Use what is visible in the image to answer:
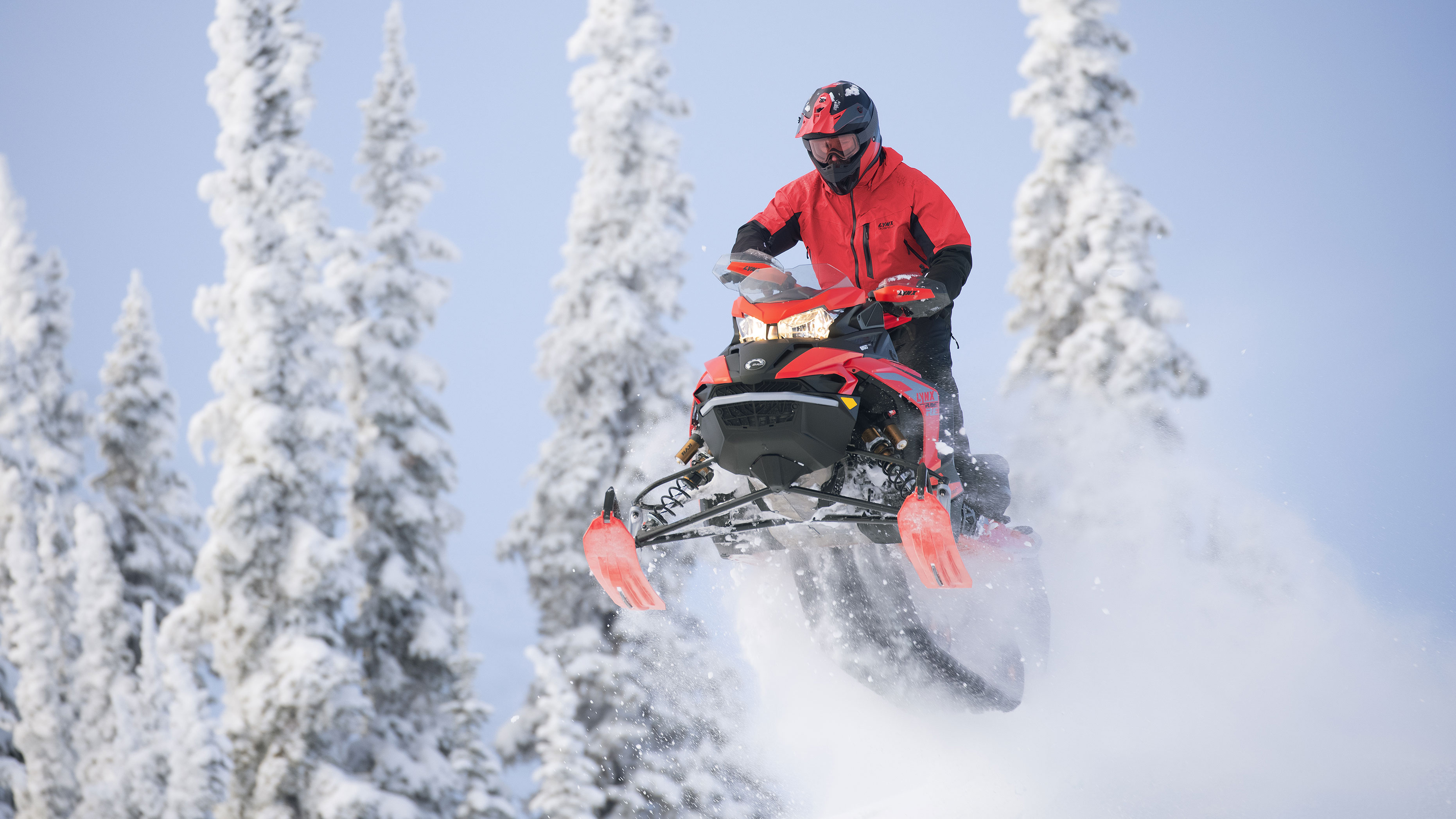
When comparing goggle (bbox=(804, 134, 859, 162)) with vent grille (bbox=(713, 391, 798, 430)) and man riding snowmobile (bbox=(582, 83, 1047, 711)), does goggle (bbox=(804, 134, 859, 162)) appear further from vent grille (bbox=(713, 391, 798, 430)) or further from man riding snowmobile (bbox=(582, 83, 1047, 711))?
vent grille (bbox=(713, 391, 798, 430))

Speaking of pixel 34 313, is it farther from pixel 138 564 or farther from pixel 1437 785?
pixel 1437 785

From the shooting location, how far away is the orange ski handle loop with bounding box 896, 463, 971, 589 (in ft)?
16.2

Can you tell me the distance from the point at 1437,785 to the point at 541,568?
383 inches

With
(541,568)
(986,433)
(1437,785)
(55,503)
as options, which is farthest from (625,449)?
(55,503)

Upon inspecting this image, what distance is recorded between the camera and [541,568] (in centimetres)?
1378

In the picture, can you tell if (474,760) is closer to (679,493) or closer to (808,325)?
(679,493)

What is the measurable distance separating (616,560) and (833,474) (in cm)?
125

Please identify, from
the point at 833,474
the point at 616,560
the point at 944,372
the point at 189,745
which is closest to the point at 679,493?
the point at 616,560

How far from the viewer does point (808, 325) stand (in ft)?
17.7

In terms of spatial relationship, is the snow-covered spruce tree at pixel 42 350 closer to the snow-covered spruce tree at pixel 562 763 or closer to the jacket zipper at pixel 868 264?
the snow-covered spruce tree at pixel 562 763

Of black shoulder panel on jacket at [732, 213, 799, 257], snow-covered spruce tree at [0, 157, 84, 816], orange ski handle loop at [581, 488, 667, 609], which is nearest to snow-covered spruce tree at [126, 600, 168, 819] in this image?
snow-covered spruce tree at [0, 157, 84, 816]

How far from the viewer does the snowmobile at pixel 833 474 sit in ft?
16.5

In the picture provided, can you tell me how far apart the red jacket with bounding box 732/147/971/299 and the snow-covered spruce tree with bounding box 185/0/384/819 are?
859cm

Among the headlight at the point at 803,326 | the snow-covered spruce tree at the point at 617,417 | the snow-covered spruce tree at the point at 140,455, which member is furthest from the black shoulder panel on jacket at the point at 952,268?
the snow-covered spruce tree at the point at 140,455
